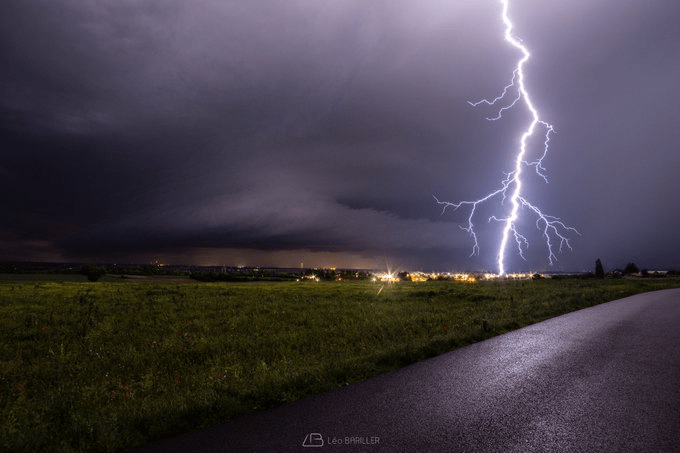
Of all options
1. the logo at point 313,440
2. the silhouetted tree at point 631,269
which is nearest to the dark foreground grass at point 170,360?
the logo at point 313,440

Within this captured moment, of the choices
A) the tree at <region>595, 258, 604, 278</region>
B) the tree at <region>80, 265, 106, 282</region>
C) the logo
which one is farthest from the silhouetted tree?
the logo

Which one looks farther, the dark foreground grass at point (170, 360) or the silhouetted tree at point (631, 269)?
the silhouetted tree at point (631, 269)

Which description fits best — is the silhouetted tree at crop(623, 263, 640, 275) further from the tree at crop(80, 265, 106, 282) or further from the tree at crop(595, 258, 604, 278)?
the tree at crop(80, 265, 106, 282)

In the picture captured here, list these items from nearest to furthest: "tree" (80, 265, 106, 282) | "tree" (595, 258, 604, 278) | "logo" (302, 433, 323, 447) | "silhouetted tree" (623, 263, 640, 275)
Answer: "logo" (302, 433, 323, 447) → "tree" (80, 265, 106, 282) → "tree" (595, 258, 604, 278) → "silhouetted tree" (623, 263, 640, 275)

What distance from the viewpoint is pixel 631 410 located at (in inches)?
220

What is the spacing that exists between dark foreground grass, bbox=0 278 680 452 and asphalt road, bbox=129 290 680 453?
67 cm

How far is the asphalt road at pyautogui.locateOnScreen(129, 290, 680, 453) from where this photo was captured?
14.9ft

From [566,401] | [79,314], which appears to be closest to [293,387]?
[566,401]

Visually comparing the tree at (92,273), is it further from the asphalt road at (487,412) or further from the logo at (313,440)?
the logo at (313,440)

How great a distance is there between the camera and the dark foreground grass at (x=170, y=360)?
5492 mm

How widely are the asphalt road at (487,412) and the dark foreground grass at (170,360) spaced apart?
67 centimetres

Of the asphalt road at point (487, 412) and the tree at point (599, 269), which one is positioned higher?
the tree at point (599, 269)

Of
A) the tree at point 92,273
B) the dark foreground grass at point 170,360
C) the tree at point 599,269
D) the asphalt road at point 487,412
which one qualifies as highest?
the tree at point 599,269

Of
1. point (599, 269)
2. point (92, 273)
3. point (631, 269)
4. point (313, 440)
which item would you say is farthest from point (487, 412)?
point (631, 269)
